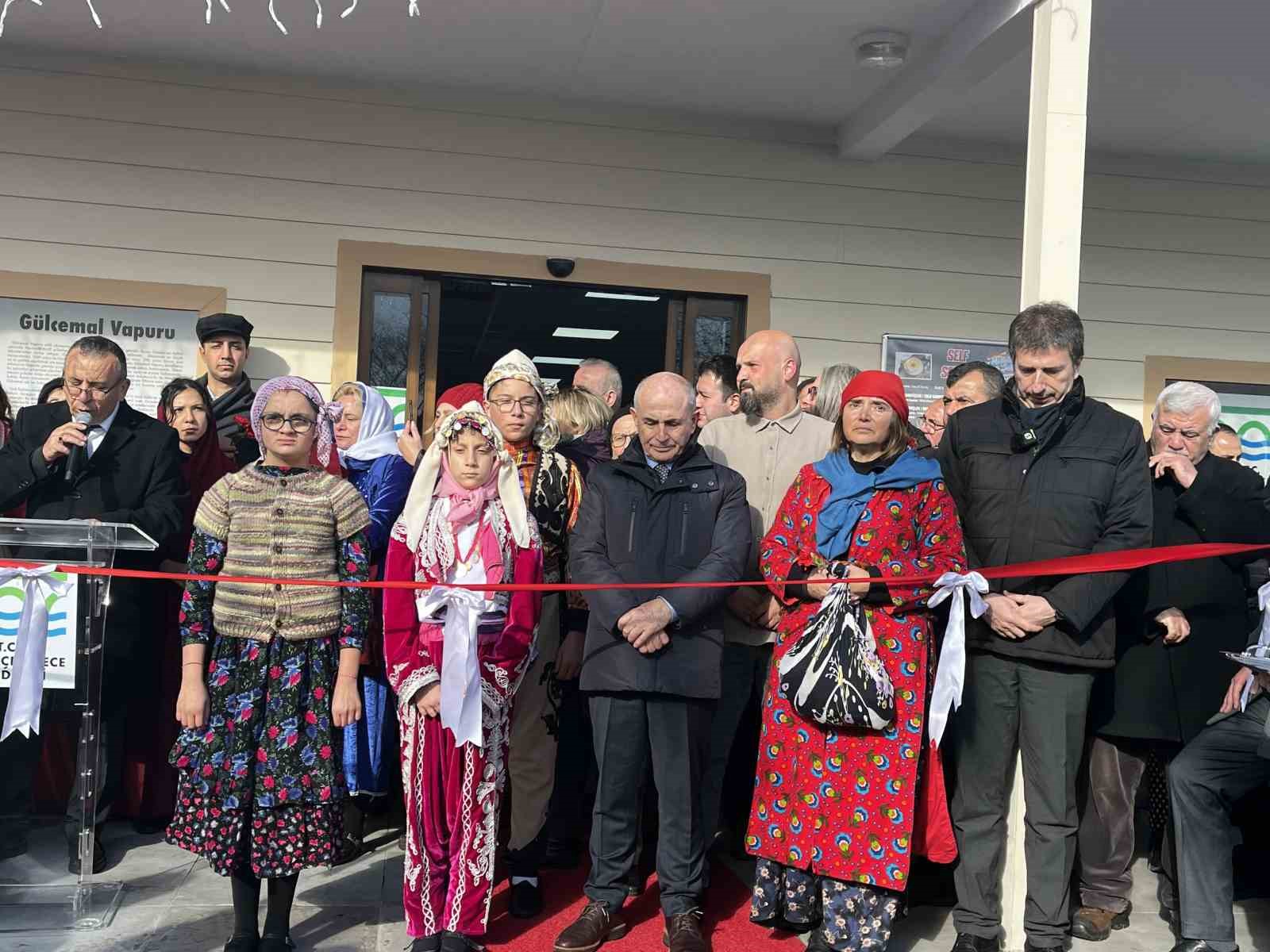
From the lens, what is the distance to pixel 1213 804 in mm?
3949

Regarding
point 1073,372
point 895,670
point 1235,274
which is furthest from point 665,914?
point 1235,274

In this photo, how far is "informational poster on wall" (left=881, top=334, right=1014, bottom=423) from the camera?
7172 millimetres

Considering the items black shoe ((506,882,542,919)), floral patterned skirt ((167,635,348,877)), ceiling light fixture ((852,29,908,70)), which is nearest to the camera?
floral patterned skirt ((167,635,348,877))

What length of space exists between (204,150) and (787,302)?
128 inches

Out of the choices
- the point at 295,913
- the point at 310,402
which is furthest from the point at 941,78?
the point at 295,913

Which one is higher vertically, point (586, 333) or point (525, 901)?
point (586, 333)

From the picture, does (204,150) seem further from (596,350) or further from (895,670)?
(596,350)

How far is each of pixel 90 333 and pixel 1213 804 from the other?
5508 mm

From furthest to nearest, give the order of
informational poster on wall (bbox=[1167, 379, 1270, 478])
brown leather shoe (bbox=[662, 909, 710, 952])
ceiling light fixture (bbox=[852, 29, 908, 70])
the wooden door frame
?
informational poster on wall (bbox=[1167, 379, 1270, 478]) < the wooden door frame < ceiling light fixture (bbox=[852, 29, 908, 70]) < brown leather shoe (bbox=[662, 909, 710, 952])

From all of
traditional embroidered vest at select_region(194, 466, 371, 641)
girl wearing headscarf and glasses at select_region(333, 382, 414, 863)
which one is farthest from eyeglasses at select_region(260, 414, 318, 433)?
girl wearing headscarf and glasses at select_region(333, 382, 414, 863)

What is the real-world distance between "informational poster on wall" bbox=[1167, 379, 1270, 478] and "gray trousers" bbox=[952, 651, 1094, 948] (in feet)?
14.7

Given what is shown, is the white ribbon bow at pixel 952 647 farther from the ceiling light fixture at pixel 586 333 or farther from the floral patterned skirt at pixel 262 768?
the ceiling light fixture at pixel 586 333

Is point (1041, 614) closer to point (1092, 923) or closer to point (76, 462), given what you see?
point (1092, 923)

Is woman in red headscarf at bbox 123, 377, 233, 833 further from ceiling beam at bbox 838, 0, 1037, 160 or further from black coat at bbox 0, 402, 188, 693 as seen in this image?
ceiling beam at bbox 838, 0, 1037, 160
